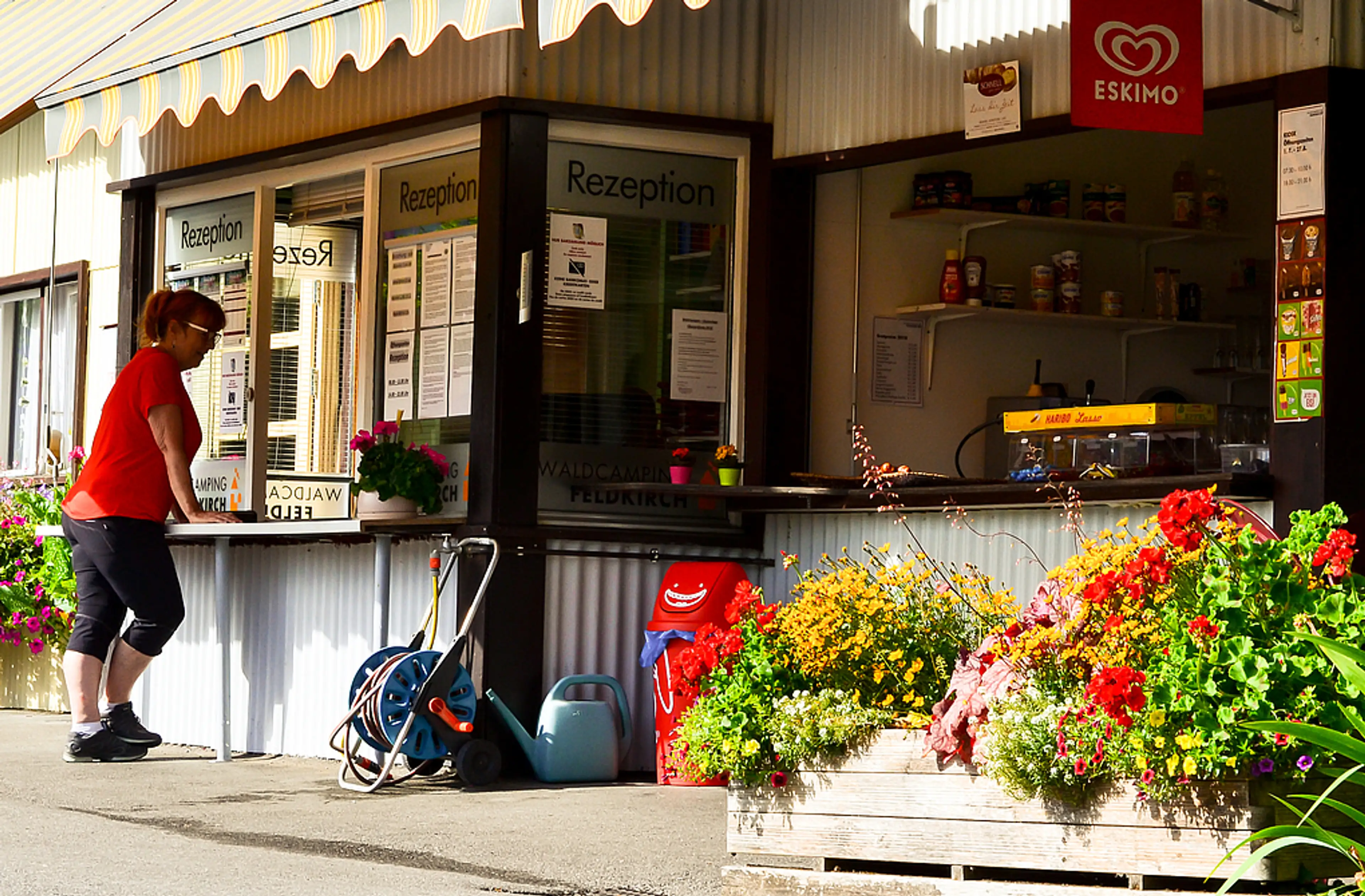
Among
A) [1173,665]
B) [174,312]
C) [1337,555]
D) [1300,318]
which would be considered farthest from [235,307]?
[1337,555]

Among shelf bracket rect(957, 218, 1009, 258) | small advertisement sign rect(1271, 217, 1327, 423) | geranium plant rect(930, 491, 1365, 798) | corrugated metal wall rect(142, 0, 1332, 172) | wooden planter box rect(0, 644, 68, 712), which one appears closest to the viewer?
geranium plant rect(930, 491, 1365, 798)

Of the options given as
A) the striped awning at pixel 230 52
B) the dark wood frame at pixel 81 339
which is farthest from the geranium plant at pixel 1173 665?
the dark wood frame at pixel 81 339

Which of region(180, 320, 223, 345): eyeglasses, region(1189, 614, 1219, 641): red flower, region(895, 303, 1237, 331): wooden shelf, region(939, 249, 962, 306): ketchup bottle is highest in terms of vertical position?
region(939, 249, 962, 306): ketchup bottle

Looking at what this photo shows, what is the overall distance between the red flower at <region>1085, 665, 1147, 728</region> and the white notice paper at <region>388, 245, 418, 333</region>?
511 cm

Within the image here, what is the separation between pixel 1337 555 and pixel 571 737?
Answer: 418cm

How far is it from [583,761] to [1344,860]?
4126mm

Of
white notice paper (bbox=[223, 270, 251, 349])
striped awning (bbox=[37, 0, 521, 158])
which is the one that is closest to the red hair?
striped awning (bbox=[37, 0, 521, 158])

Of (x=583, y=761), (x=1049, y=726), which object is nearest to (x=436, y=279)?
(x=583, y=761)

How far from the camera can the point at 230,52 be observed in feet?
26.7

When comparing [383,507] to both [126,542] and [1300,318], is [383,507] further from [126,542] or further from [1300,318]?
[1300,318]

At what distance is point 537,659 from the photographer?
27.7 ft

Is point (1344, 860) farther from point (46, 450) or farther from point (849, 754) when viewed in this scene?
point (46, 450)

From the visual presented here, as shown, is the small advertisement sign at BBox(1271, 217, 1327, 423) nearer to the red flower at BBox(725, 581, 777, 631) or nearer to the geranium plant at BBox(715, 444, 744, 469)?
the red flower at BBox(725, 581, 777, 631)

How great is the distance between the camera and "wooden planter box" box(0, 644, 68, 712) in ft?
37.8
